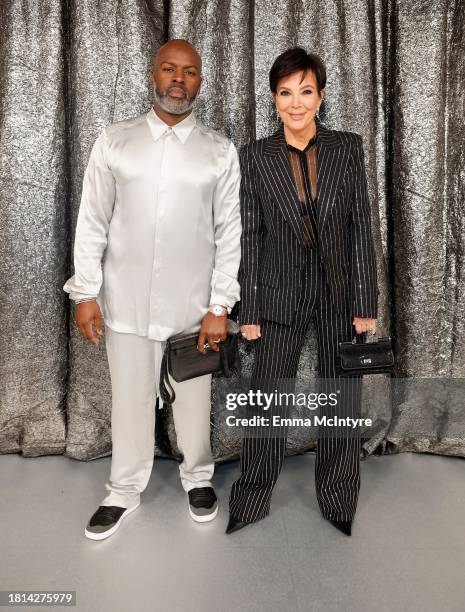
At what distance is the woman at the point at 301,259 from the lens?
2170mm

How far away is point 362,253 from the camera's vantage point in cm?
223

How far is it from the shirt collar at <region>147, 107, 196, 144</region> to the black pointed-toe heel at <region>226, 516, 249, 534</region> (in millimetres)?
1425

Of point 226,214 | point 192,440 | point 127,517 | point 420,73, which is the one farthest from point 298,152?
point 127,517

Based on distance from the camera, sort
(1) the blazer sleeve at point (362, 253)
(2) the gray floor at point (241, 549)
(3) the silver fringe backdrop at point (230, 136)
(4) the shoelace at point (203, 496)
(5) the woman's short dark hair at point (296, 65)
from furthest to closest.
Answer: (3) the silver fringe backdrop at point (230, 136) → (4) the shoelace at point (203, 496) → (1) the blazer sleeve at point (362, 253) → (5) the woman's short dark hair at point (296, 65) → (2) the gray floor at point (241, 549)

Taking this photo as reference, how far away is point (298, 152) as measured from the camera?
221 cm

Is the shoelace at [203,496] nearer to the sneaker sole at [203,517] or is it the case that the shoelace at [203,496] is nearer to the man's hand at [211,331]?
the sneaker sole at [203,517]

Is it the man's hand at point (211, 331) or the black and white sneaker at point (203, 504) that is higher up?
the man's hand at point (211, 331)

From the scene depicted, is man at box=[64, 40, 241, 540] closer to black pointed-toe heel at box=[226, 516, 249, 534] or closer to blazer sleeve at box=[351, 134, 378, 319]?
black pointed-toe heel at box=[226, 516, 249, 534]

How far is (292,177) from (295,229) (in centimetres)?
18

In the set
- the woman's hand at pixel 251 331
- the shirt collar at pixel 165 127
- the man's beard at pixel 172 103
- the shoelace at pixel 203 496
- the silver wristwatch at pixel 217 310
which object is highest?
the man's beard at pixel 172 103

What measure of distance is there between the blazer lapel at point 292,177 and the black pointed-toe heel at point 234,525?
1098mm

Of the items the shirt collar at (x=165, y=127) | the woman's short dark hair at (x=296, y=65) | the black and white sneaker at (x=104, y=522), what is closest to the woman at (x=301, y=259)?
the woman's short dark hair at (x=296, y=65)

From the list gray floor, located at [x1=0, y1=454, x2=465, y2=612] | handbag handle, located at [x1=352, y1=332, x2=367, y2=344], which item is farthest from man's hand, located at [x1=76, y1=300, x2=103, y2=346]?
handbag handle, located at [x1=352, y1=332, x2=367, y2=344]

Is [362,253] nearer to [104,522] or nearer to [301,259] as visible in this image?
[301,259]
